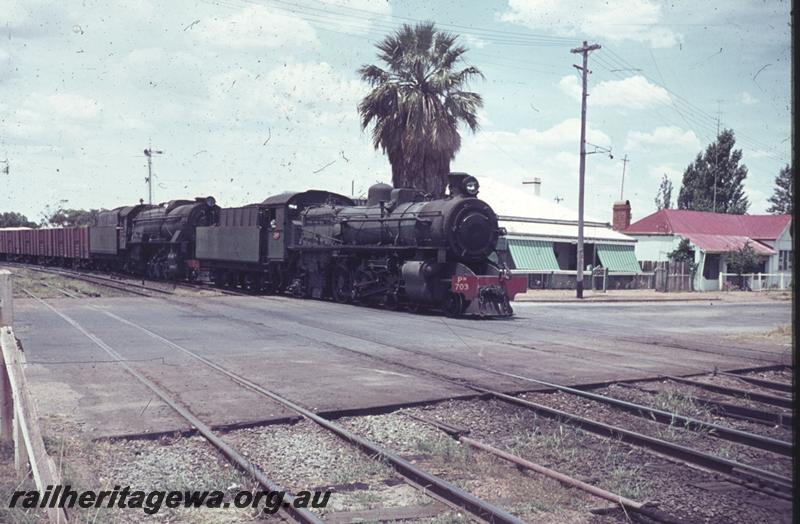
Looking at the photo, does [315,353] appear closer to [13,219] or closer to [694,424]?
[694,424]

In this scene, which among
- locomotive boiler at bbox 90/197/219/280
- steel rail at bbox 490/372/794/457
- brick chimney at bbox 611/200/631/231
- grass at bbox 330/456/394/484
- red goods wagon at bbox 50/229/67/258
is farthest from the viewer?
brick chimney at bbox 611/200/631/231

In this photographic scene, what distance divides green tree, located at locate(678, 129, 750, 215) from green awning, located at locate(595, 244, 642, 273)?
823 inches

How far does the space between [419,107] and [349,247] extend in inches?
333

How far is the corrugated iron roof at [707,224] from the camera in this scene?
42.1 metres

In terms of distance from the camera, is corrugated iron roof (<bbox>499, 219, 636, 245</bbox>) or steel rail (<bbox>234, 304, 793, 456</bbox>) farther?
corrugated iron roof (<bbox>499, 219, 636, 245</bbox>)

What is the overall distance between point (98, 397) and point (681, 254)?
36.1m

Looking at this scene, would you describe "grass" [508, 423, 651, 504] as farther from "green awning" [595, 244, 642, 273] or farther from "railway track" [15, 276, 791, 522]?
"green awning" [595, 244, 642, 273]

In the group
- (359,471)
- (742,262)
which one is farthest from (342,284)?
(742,262)

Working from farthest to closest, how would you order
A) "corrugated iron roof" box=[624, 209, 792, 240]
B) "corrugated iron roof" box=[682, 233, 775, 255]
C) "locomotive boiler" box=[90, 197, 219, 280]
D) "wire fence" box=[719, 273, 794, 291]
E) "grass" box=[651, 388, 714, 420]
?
"corrugated iron roof" box=[624, 209, 792, 240], "corrugated iron roof" box=[682, 233, 775, 255], "wire fence" box=[719, 273, 794, 291], "locomotive boiler" box=[90, 197, 219, 280], "grass" box=[651, 388, 714, 420]

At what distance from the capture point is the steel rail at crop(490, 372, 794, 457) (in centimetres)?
610

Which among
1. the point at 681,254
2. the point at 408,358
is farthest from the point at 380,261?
the point at 681,254

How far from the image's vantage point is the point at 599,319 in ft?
60.8

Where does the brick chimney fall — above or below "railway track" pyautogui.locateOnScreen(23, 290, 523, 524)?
above

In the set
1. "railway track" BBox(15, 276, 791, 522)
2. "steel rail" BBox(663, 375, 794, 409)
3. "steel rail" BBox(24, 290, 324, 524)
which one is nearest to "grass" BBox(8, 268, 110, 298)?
"steel rail" BBox(24, 290, 324, 524)
